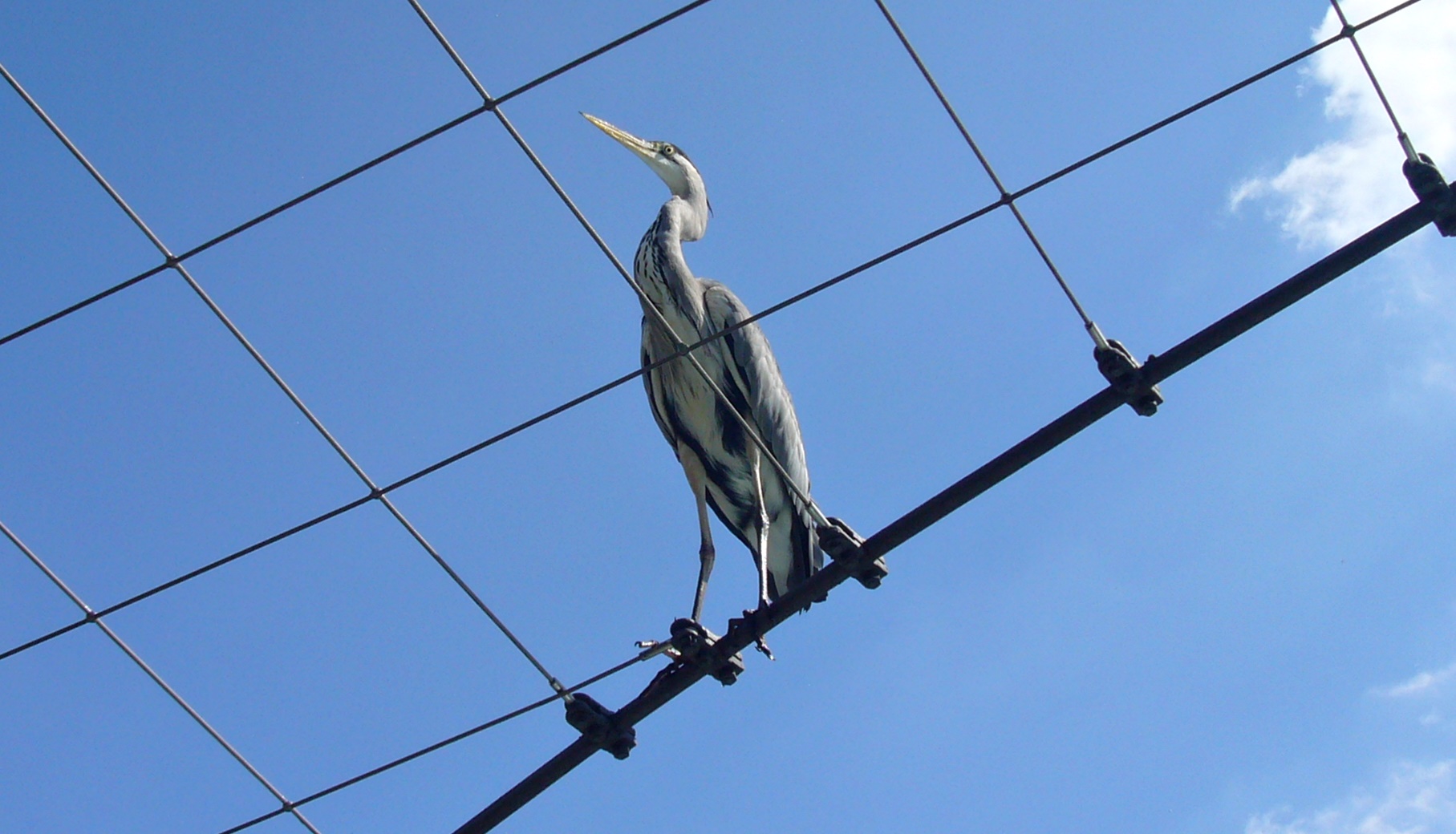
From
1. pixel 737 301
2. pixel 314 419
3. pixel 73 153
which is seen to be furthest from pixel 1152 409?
pixel 737 301

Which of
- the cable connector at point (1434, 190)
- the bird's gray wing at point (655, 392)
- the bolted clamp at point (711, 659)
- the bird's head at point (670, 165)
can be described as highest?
Result: the bird's head at point (670, 165)

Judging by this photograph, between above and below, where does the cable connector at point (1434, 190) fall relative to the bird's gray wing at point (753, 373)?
below

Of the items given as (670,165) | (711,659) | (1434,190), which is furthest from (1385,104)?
(670,165)

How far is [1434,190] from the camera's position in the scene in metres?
4.05

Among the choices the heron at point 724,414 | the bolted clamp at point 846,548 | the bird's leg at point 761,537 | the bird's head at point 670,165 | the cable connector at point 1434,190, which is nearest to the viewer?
the cable connector at point 1434,190

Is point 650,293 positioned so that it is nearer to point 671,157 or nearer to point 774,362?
point 774,362

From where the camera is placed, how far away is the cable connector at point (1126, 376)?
4.41 m

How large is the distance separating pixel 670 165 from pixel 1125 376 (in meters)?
5.75

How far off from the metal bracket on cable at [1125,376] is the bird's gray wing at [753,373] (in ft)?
11.3

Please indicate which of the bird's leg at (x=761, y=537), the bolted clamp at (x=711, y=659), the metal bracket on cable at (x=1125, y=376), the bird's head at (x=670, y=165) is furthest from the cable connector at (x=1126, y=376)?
the bird's head at (x=670, y=165)

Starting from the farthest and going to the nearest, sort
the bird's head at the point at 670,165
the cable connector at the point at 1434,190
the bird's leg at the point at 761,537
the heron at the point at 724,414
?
the bird's head at the point at 670,165
the heron at the point at 724,414
the bird's leg at the point at 761,537
the cable connector at the point at 1434,190

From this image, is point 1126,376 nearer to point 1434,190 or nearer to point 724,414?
point 1434,190

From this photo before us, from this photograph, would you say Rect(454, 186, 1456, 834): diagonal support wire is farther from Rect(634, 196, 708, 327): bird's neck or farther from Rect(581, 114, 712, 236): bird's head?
Rect(581, 114, 712, 236): bird's head

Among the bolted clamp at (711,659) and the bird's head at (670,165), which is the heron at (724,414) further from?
the bolted clamp at (711,659)
